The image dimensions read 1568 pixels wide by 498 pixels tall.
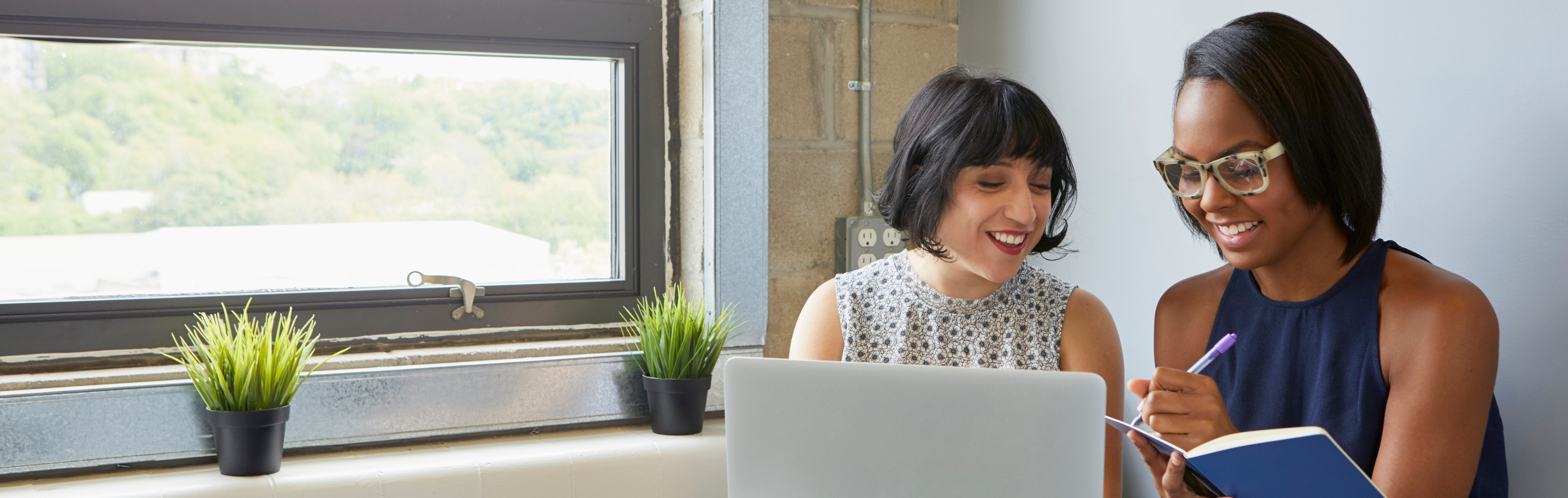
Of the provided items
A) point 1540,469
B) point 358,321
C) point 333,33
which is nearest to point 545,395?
point 358,321

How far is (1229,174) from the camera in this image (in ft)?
3.70

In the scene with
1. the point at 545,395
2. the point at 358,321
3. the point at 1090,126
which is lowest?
the point at 545,395

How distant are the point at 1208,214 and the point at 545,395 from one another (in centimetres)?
122

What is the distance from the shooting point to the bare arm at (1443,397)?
106 cm

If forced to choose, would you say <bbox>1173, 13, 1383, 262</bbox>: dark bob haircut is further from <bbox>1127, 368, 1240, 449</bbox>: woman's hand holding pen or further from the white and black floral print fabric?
the white and black floral print fabric

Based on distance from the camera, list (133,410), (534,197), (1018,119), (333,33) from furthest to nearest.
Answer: (534,197), (333,33), (133,410), (1018,119)

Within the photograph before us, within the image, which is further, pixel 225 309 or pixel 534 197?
pixel 534 197

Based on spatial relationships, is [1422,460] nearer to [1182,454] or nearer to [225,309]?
[1182,454]

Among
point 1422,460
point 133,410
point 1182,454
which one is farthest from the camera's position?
point 133,410

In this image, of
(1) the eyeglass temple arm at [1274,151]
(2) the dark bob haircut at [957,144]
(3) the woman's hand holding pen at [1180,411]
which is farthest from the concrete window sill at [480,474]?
(1) the eyeglass temple arm at [1274,151]

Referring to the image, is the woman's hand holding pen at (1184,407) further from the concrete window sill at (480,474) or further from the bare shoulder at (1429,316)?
the concrete window sill at (480,474)

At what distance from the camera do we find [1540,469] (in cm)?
125

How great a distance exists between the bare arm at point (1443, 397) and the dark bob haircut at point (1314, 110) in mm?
120

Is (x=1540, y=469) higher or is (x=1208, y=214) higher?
(x=1208, y=214)
